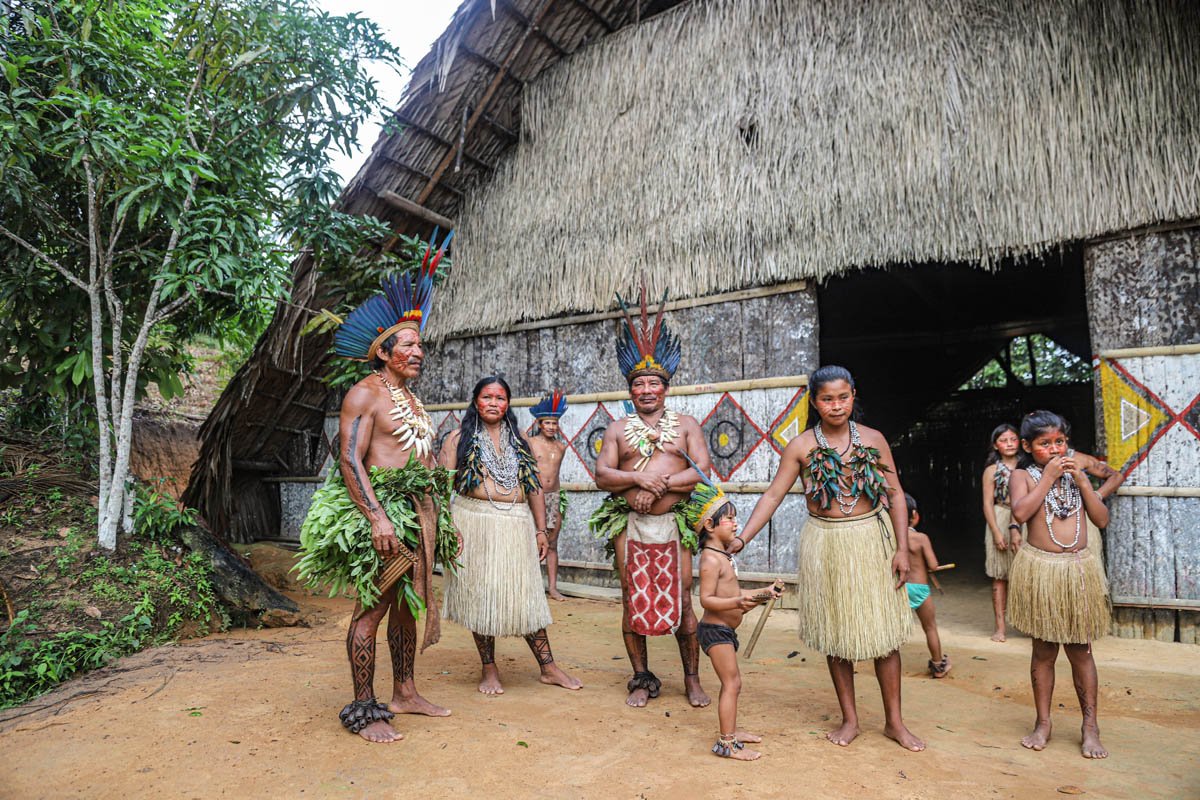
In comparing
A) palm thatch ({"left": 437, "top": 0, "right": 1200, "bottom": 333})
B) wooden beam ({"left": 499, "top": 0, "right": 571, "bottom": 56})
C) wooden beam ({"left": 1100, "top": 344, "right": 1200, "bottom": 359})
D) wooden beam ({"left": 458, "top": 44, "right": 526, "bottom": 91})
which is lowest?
wooden beam ({"left": 1100, "top": 344, "right": 1200, "bottom": 359})

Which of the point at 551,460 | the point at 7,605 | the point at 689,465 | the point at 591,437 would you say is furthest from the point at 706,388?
the point at 7,605

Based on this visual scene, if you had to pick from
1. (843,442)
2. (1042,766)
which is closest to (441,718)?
(843,442)

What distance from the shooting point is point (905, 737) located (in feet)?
9.76

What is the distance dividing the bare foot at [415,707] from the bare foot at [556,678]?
2.30ft

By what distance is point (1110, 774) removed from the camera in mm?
2715

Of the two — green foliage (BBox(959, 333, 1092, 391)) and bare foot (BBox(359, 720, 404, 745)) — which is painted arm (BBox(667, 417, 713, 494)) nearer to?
bare foot (BBox(359, 720, 404, 745))

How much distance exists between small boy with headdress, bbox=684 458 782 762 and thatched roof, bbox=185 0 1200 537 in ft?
11.7

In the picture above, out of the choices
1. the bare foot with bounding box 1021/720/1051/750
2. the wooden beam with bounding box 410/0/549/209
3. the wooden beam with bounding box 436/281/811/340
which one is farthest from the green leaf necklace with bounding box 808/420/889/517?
the wooden beam with bounding box 410/0/549/209

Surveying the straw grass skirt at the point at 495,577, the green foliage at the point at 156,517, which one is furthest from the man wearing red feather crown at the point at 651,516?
the green foliage at the point at 156,517

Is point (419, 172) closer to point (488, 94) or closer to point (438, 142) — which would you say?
point (438, 142)

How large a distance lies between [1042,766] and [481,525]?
8.48 ft

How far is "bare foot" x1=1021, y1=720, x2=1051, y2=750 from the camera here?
117 inches

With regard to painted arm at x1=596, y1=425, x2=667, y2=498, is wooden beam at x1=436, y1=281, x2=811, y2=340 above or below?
above

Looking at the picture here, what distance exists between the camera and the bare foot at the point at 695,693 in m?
3.56
